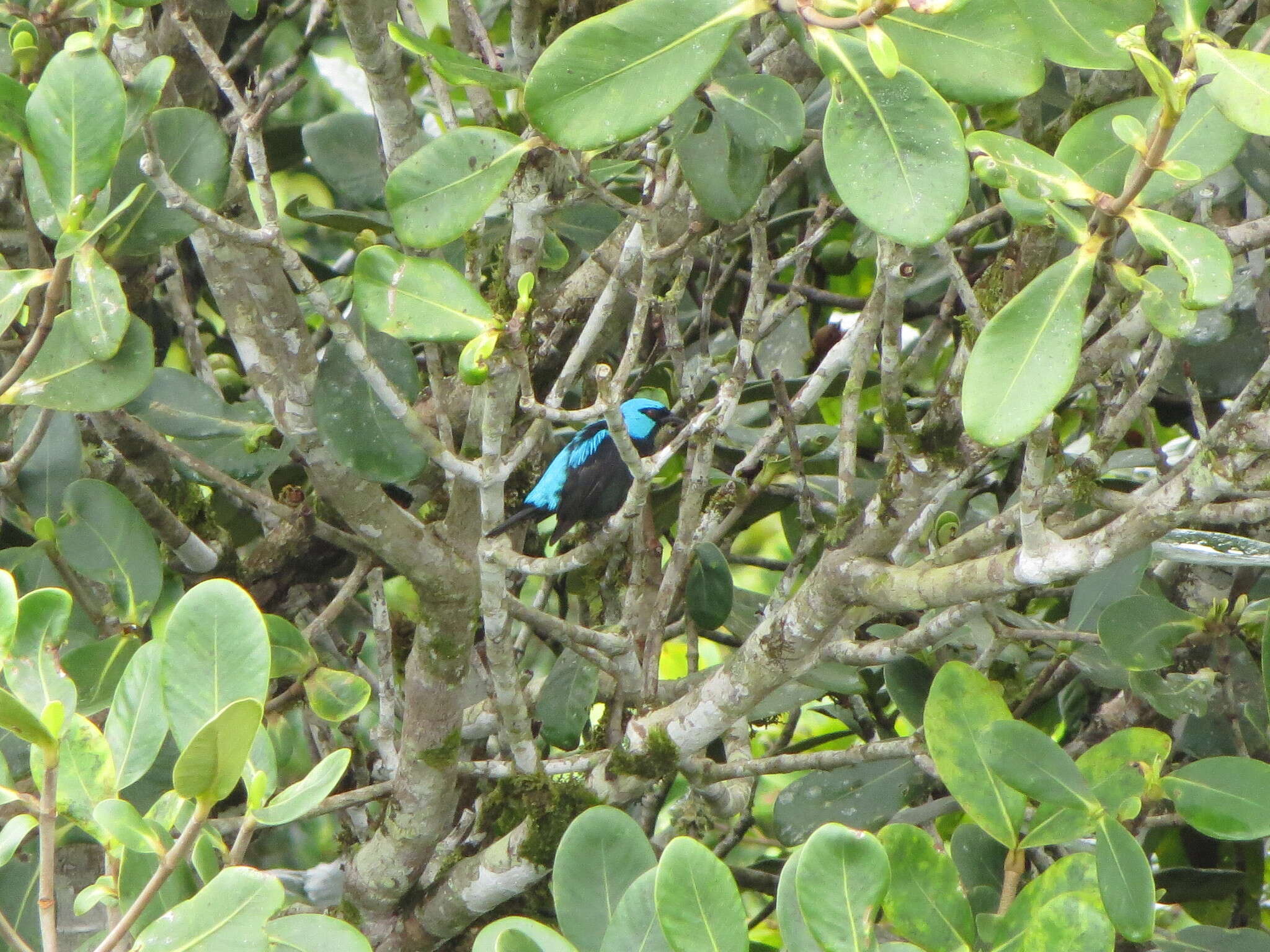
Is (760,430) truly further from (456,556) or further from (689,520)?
(456,556)

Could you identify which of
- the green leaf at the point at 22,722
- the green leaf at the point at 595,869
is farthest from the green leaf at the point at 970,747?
the green leaf at the point at 22,722

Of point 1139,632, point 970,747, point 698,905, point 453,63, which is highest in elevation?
point 453,63

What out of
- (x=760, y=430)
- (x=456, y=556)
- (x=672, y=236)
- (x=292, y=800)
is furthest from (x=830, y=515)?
(x=292, y=800)

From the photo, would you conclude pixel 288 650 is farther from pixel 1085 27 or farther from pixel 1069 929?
pixel 1085 27

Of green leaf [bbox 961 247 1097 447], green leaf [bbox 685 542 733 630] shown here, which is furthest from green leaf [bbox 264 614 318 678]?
green leaf [bbox 961 247 1097 447]

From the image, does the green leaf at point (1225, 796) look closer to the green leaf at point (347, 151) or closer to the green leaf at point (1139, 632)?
the green leaf at point (1139, 632)

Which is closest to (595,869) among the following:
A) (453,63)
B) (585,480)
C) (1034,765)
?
(1034,765)
